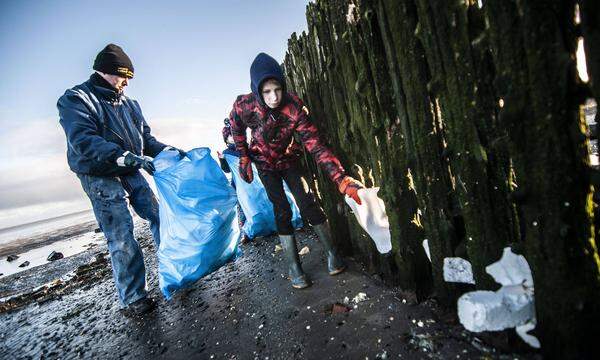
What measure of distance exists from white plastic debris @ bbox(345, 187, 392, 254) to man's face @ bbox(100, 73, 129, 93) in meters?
2.65

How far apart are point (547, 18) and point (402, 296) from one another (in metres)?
1.75

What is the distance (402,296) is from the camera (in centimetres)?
205

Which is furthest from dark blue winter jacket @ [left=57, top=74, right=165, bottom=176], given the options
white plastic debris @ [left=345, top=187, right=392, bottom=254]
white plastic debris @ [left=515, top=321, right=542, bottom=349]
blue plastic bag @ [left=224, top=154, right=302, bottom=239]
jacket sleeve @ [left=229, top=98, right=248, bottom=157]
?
white plastic debris @ [left=515, top=321, right=542, bottom=349]

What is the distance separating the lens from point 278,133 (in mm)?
2580

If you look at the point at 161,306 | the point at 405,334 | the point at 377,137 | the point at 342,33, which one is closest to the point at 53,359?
the point at 161,306

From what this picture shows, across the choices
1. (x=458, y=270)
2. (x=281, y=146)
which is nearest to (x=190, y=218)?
(x=281, y=146)

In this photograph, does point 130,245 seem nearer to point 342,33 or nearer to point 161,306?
point 161,306

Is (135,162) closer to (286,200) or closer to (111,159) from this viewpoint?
(111,159)

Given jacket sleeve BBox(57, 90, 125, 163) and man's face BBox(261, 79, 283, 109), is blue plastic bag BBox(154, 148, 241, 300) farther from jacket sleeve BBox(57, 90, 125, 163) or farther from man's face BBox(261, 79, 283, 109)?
man's face BBox(261, 79, 283, 109)

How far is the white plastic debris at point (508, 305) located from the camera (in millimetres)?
1247

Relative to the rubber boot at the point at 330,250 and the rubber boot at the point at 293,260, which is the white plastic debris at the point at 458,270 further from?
the rubber boot at the point at 293,260

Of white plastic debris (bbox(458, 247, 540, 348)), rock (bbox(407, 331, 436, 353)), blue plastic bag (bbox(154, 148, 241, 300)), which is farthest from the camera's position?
blue plastic bag (bbox(154, 148, 241, 300))

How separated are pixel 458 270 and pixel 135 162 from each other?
9.02 ft

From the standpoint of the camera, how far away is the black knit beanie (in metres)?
2.91
